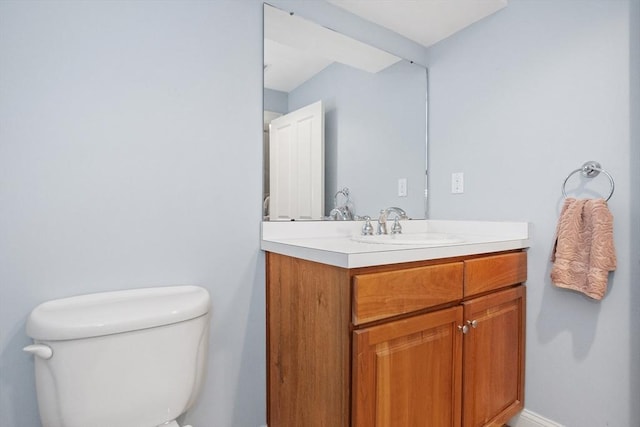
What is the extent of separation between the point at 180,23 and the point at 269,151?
543 mm

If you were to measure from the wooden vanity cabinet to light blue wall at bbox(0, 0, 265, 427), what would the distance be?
18 cm

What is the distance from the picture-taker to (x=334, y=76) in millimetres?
1561

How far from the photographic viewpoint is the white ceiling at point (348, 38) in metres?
1.38

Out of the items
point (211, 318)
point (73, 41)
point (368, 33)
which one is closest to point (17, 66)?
point (73, 41)

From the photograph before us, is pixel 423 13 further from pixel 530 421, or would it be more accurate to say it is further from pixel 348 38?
pixel 530 421

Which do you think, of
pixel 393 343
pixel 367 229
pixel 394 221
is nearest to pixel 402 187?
pixel 394 221

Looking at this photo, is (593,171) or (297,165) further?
(297,165)

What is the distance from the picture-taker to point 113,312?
91 centimetres

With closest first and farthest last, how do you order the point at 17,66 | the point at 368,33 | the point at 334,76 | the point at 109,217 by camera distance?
the point at 17,66, the point at 109,217, the point at 334,76, the point at 368,33

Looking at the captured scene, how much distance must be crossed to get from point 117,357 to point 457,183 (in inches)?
64.0

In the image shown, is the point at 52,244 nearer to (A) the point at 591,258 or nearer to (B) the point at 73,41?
(B) the point at 73,41

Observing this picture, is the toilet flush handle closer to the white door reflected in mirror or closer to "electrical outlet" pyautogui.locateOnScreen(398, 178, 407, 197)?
the white door reflected in mirror

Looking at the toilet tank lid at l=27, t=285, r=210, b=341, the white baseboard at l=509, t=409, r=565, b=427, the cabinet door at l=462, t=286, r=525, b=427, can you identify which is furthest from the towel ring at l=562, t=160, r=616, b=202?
the toilet tank lid at l=27, t=285, r=210, b=341

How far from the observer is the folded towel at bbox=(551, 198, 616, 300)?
1.17m
